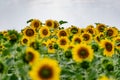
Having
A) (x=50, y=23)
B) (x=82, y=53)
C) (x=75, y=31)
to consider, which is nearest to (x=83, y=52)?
(x=82, y=53)

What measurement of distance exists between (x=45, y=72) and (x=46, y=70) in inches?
0.9

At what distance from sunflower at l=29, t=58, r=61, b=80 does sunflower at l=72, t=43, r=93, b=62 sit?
1670mm

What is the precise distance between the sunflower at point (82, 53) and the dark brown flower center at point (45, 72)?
1.67 metres

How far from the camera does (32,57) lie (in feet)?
16.0

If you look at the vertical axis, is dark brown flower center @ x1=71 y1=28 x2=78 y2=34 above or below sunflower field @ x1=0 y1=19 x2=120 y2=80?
above

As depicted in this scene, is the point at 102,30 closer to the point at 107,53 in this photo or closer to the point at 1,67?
the point at 107,53

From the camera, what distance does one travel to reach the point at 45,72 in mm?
3979

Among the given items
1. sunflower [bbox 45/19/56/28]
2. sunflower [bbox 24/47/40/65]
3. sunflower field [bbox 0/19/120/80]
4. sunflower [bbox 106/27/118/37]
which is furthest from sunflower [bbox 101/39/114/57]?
sunflower [bbox 45/19/56/28]

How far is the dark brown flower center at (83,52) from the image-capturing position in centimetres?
577

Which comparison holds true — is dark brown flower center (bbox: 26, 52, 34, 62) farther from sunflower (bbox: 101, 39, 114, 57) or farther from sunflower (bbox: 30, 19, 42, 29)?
sunflower (bbox: 30, 19, 42, 29)

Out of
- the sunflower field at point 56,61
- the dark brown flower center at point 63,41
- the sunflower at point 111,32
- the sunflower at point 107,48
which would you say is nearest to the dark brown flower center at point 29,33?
the sunflower field at point 56,61

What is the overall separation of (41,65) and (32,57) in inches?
39.0

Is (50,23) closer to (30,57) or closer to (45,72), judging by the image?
(30,57)

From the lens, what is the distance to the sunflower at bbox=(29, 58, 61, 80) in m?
3.91
